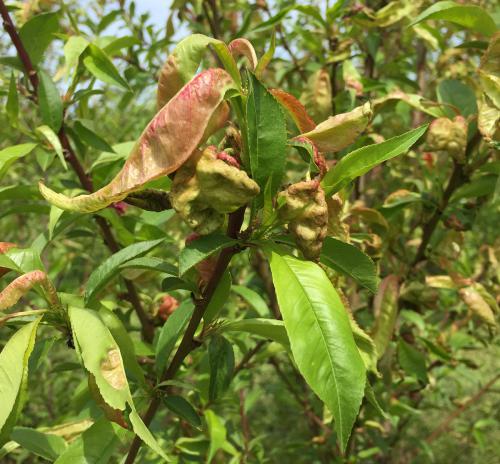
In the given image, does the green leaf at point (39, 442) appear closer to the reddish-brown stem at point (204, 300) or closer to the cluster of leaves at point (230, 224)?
the cluster of leaves at point (230, 224)

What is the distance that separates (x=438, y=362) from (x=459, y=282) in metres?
0.74

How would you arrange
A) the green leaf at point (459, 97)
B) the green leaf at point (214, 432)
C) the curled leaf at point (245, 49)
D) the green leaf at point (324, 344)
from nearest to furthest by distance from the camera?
the green leaf at point (324, 344) → the curled leaf at point (245, 49) → the green leaf at point (459, 97) → the green leaf at point (214, 432)

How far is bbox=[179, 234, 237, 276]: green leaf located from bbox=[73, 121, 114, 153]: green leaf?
72 centimetres

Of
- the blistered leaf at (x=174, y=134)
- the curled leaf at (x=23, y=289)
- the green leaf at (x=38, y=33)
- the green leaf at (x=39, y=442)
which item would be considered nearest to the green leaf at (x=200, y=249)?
the blistered leaf at (x=174, y=134)

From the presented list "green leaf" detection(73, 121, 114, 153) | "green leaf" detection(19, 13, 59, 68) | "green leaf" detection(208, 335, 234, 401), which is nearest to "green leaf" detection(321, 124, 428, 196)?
"green leaf" detection(208, 335, 234, 401)

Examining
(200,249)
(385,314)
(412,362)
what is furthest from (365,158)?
(412,362)

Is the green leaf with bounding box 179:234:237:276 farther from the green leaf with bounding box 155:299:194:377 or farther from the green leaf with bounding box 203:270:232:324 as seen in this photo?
the green leaf with bounding box 155:299:194:377

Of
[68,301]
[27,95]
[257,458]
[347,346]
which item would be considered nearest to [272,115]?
[347,346]

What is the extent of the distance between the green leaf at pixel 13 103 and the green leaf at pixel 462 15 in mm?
886

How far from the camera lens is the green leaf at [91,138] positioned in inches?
53.4

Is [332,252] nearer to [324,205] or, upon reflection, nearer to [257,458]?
[324,205]

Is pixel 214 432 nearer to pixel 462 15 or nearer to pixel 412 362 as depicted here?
pixel 412 362

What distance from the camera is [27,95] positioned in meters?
1.40

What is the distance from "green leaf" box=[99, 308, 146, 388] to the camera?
92 cm
